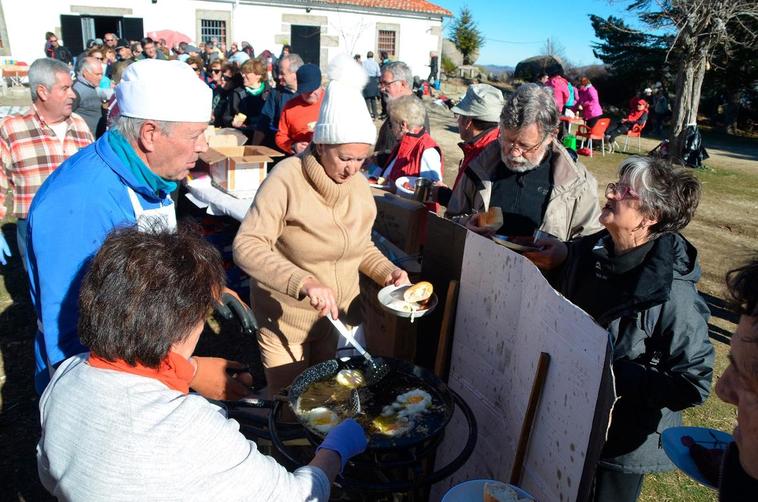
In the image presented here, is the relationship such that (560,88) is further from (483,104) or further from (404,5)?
(404,5)

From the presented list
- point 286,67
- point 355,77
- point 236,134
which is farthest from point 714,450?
point 286,67

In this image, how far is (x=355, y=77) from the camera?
4711mm

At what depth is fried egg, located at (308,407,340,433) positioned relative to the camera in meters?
1.92

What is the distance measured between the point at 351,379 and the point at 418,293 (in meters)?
0.46

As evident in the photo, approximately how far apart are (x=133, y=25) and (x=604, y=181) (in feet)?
73.5

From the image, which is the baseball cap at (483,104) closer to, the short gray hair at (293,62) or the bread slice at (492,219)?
the bread slice at (492,219)

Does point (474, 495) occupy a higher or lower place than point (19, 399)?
higher

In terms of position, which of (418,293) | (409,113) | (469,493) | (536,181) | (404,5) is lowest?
(469,493)

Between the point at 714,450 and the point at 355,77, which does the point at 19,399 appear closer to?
the point at 355,77

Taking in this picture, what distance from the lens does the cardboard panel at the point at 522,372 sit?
1.58 m

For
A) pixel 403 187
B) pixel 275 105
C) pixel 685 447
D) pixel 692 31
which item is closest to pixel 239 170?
pixel 403 187

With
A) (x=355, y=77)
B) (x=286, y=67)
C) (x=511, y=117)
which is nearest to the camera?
(x=511, y=117)

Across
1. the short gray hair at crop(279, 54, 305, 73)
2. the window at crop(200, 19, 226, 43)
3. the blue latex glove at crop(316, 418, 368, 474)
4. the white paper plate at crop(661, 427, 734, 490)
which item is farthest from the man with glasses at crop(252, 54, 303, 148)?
the window at crop(200, 19, 226, 43)

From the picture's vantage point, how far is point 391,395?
221 centimetres
